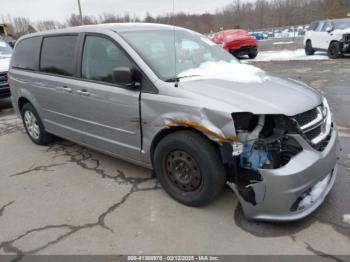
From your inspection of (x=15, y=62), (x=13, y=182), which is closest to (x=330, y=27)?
(x=15, y=62)

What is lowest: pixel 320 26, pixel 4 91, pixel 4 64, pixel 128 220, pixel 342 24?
pixel 4 91

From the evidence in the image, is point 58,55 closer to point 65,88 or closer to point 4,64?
point 65,88

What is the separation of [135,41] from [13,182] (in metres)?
2.37

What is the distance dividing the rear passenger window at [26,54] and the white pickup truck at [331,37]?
1350 centimetres

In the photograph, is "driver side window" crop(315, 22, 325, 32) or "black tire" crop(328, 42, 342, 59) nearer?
"black tire" crop(328, 42, 342, 59)

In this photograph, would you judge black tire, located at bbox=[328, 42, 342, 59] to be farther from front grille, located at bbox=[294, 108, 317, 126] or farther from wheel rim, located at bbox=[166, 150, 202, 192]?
wheel rim, located at bbox=[166, 150, 202, 192]

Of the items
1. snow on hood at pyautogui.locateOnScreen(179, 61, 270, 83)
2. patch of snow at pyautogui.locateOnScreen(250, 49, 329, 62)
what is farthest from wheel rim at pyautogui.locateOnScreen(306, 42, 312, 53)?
snow on hood at pyautogui.locateOnScreen(179, 61, 270, 83)

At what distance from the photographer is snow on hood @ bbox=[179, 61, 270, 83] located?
3420 millimetres

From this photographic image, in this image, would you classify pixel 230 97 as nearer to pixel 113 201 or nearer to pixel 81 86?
pixel 113 201

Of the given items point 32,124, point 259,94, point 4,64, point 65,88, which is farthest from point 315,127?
point 4,64

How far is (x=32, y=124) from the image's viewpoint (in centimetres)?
550

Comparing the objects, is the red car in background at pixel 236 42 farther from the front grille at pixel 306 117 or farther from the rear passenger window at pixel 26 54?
the front grille at pixel 306 117

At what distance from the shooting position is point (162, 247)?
280cm

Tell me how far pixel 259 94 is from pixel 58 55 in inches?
114
